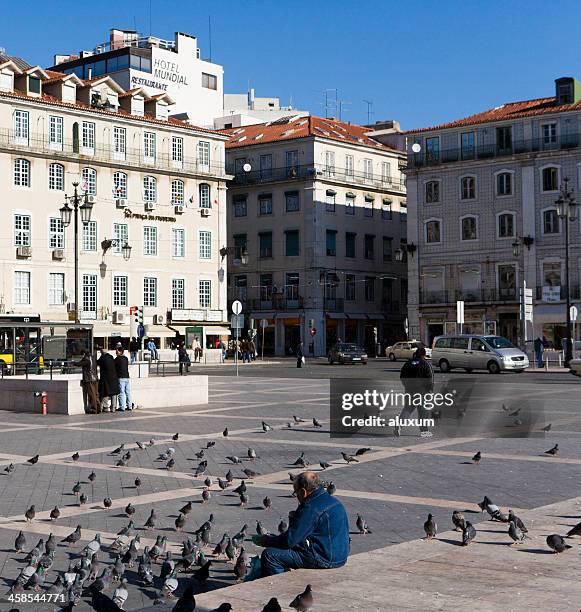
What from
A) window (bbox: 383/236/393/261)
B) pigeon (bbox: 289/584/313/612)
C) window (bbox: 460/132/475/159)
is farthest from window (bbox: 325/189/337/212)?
pigeon (bbox: 289/584/313/612)

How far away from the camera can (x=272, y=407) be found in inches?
977

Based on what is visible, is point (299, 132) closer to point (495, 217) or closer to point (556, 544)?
point (495, 217)

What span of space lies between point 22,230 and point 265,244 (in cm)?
2238

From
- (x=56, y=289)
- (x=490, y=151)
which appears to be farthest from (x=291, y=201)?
(x=56, y=289)

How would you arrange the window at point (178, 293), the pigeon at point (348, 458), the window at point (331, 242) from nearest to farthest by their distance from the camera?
the pigeon at point (348, 458), the window at point (178, 293), the window at point (331, 242)

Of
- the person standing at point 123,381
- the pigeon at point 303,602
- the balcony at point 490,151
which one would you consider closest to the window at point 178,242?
the balcony at point 490,151

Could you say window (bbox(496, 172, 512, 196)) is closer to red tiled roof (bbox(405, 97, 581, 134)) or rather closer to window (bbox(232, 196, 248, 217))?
red tiled roof (bbox(405, 97, 581, 134))

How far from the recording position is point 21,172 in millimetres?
56781

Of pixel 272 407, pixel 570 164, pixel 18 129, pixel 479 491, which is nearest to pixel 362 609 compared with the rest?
pixel 479 491

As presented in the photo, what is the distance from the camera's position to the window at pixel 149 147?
6309cm

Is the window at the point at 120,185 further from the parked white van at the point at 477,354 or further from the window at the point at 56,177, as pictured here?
the parked white van at the point at 477,354

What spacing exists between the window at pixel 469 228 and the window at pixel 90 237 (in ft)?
77.5

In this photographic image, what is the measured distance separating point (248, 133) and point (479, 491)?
6953cm

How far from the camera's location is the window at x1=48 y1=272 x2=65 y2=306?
58.1m
